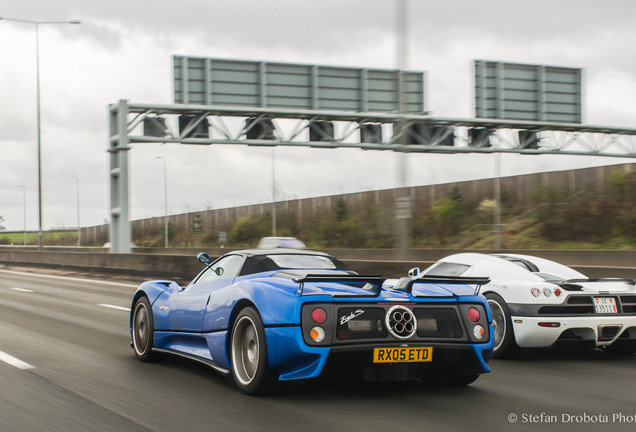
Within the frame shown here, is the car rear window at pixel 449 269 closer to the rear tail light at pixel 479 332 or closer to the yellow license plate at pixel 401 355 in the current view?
the rear tail light at pixel 479 332

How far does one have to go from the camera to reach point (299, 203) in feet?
175

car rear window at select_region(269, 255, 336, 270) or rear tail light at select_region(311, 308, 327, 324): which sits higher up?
car rear window at select_region(269, 255, 336, 270)

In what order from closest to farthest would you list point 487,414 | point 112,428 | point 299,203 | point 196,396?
point 112,428
point 487,414
point 196,396
point 299,203

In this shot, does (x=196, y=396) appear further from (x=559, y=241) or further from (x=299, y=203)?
(x=299, y=203)

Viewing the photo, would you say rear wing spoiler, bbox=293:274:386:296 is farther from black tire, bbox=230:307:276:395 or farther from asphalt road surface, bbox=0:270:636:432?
asphalt road surface, bbox=0:270:636:432

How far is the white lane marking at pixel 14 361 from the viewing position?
722 cm

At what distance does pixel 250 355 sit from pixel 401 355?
3.82 ft

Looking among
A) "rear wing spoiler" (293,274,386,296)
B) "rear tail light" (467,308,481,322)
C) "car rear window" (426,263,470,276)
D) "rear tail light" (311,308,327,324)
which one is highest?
"rear wing spoiler" (293,274,386,296)

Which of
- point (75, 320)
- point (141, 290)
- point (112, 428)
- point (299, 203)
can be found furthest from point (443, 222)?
point (112, 428)

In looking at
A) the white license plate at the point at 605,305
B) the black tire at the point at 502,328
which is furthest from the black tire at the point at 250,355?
the white license plate at the point at 605,305

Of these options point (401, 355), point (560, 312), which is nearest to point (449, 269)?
point (560, 312)

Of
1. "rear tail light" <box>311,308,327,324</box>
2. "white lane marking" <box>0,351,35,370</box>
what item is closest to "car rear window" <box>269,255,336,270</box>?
"rear tail light" <box>311,308,327,324</box>

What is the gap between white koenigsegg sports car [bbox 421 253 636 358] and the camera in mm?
7531

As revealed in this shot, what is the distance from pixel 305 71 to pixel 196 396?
28374 mm
